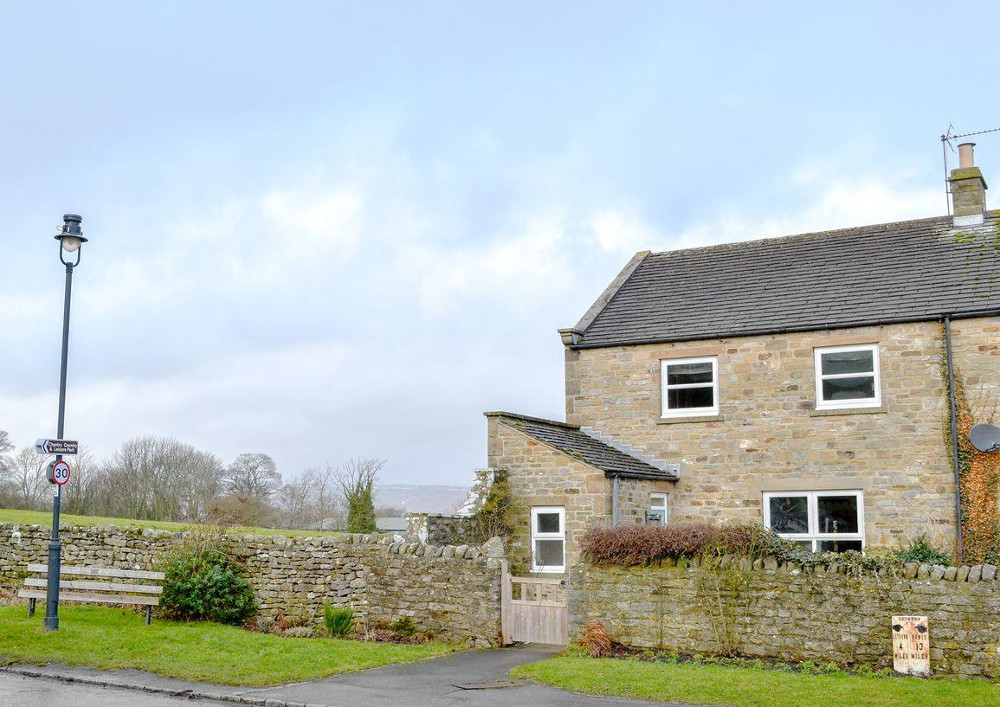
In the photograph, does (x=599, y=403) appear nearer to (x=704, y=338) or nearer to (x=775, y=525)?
(x=704, y=338)

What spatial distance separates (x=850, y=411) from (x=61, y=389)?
50.1 feet

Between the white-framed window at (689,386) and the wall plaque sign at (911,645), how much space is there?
8.94 metres

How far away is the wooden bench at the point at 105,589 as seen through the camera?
53.7 ft

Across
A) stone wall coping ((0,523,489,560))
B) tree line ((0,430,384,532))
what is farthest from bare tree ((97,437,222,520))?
stone wall coping ((0,523,489,560))

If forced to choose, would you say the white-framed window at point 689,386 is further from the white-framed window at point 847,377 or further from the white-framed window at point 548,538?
the white-framed window at point 548,538

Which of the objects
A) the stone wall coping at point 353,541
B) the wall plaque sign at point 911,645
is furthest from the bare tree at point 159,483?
the wall plaque sign at point 911,645

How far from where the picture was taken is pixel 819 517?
2023cm

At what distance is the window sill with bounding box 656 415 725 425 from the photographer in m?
21.4

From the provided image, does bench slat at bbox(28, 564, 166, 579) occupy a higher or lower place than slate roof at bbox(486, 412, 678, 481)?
lower

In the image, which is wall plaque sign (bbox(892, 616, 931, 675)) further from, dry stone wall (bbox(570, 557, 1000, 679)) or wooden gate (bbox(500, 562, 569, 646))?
wooden gate (bbox(500, 562, 569, 646))

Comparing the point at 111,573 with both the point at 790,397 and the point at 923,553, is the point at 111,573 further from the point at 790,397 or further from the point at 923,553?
the point at 923,553

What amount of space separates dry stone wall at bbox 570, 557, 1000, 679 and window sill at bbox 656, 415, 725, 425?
7170 millimetres

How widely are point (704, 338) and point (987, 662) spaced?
10.5 m

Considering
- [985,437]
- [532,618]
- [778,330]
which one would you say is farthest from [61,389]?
[985,437]
